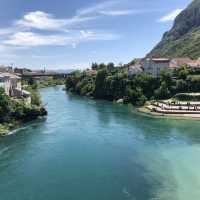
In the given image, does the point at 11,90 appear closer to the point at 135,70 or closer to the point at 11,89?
the point at 11,89

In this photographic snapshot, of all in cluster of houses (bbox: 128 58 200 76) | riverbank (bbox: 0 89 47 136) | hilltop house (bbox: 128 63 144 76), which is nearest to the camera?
riverbank (bbox: 0 89 47 136)

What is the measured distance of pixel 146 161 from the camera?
3731cm

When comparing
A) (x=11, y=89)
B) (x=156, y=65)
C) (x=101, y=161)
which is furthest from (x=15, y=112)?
(x=156, y=65)

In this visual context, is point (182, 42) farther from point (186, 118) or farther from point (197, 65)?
point (186, 118)

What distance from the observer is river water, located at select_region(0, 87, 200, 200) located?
1144 inches

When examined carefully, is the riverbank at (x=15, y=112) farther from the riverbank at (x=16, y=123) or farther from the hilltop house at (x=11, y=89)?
the hilltop house at (x=11, y=89)

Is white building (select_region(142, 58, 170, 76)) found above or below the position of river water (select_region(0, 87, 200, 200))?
above

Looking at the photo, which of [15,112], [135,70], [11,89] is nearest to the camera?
[15,112]

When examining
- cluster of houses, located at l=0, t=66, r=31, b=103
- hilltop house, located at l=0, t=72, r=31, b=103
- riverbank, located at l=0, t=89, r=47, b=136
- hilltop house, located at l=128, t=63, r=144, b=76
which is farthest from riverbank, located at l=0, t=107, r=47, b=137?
hilltop house, located at l=128, t=63, r=144, b=76

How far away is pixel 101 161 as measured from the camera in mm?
37344

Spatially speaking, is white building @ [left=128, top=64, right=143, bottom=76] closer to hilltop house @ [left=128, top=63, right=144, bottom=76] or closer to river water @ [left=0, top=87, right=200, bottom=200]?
hilltop house @ [left=128, top=63, right=144, bottom=76]

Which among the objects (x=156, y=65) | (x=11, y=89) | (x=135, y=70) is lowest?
(x=11, y=89)

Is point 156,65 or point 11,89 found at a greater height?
point 156,65

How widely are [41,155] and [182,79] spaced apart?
192 feet
